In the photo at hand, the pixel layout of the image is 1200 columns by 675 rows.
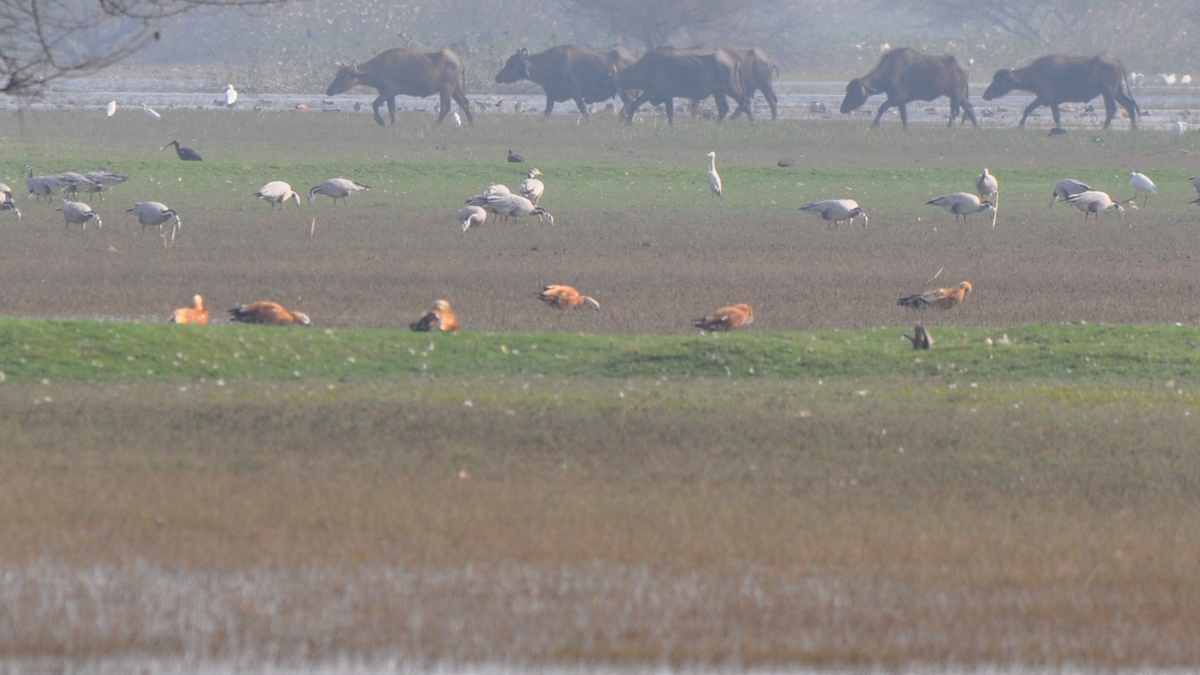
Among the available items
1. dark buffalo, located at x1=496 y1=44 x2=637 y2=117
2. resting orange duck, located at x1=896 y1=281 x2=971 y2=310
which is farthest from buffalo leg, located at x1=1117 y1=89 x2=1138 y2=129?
resting orange duck, located at x1=896 y1=281 x2=971 y2=310

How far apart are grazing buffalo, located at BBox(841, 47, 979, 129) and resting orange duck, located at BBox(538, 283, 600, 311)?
33276mm

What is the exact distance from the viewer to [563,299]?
47.9ft

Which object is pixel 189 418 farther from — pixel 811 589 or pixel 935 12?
pixel 935 12

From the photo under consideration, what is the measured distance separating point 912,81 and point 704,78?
6472mm

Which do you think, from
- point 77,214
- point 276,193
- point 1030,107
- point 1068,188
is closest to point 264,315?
point 77,214

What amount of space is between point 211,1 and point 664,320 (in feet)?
19.0

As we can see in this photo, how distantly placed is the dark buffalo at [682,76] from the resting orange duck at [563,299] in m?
33.3

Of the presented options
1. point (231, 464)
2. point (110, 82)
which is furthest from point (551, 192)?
point (110, 82)

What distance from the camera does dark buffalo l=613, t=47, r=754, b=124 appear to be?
1896 inches

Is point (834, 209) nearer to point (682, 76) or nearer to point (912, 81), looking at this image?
point (682, 76)

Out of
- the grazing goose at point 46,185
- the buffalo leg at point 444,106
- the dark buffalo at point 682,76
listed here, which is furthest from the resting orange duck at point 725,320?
the dark buffalo at point 682,76

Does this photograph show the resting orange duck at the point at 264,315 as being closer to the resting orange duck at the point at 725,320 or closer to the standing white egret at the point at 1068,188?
the resting orange duck at the point at 725,320

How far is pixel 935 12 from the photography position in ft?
281

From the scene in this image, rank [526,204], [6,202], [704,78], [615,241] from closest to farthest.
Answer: [615,241], [526,204], [6,202], [704,78]
